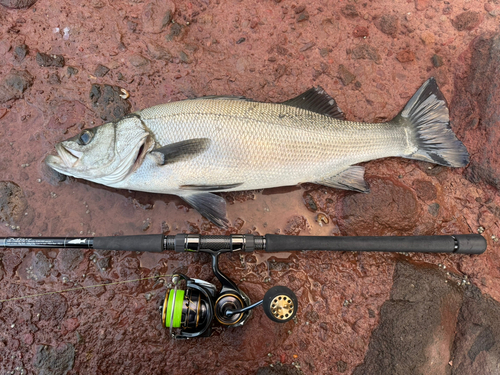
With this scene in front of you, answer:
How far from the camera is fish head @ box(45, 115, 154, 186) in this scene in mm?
2146

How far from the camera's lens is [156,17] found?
254 cm

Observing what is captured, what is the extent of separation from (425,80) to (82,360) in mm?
3499

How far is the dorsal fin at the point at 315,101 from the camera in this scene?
2.38 m

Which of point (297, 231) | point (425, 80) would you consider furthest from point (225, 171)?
point (425, 80)

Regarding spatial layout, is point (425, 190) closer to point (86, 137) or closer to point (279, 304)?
point (279, 304)

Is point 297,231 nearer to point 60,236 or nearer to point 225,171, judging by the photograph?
point 225,171

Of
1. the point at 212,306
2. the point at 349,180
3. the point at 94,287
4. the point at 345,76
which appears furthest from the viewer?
the point at 345,76

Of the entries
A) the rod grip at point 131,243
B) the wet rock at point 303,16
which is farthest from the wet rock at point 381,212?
the wet rock at point 303,16

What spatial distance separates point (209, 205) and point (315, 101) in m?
1.18

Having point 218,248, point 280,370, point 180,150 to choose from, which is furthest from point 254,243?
point 280,370

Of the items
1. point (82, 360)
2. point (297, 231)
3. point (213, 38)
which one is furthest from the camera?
point (213, 38)

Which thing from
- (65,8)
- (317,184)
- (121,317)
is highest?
(65,8)

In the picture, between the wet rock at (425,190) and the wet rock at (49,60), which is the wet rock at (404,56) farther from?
the wet rock at (49,60)

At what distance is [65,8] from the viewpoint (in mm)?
2516
